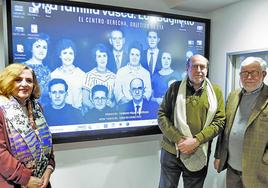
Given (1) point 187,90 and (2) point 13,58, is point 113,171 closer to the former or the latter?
(1) point 187,90

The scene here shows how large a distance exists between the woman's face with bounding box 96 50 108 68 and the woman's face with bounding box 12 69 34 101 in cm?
71

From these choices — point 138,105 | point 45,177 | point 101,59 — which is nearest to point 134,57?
point 101,59

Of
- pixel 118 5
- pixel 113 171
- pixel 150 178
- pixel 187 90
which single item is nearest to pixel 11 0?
pixel 118 5

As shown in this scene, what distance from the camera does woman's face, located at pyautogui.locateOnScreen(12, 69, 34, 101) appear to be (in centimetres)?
162

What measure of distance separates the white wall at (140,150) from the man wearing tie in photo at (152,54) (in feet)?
1.18

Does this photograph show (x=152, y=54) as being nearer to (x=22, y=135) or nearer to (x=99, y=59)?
(x=99, y=59)

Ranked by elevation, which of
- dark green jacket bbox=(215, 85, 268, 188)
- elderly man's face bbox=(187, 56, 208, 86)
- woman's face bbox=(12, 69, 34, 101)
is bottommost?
dark green jacket bbox=(215, 85, 268, 188)

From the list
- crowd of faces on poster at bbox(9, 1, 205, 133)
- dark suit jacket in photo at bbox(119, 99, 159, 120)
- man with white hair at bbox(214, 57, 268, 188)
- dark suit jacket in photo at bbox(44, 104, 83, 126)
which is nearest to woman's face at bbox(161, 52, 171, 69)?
crowd of faces on poster at bbox(9, 1, 205, 133)

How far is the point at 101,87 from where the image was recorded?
2.30 meters

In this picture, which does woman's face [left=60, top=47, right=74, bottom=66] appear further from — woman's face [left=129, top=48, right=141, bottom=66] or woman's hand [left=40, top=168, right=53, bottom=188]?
woman's hand [left=40, top=168, right=53, bottom=188]

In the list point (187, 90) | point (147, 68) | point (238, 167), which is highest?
point (147, 68)

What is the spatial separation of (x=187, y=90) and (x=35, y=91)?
3.92 feet

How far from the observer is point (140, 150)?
2.60 m

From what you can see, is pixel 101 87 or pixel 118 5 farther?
pixel 118 5
